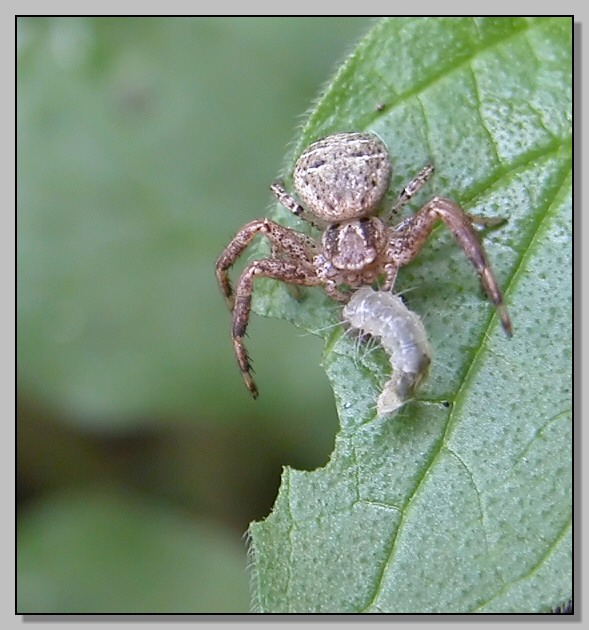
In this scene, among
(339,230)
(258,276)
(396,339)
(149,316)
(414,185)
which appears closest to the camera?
(396,339)

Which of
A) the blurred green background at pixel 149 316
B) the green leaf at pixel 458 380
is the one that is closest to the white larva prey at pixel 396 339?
the green leaf at pixel 458 380

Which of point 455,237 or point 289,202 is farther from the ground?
point 289,202

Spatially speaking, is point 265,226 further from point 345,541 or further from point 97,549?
point 97,549

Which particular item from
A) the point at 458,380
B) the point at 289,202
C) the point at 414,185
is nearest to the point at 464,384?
the point at 458,380

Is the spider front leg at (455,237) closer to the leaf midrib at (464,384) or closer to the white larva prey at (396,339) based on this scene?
the leaf midrib at (464,384)

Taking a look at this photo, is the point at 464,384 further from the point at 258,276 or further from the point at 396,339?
the point at 258,276

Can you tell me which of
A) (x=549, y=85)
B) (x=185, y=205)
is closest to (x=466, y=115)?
(x=549, y=85)
